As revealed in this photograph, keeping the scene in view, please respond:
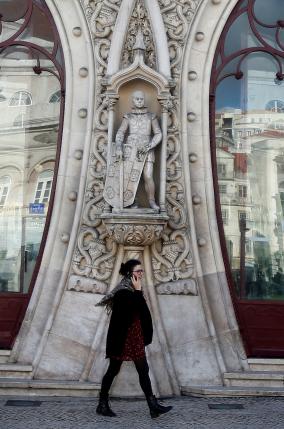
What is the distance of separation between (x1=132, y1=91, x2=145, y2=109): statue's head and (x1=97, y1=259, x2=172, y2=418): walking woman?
2418 mm

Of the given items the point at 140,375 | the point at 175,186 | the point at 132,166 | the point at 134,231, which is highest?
the point at 132,166

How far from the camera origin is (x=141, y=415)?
6.39 metres

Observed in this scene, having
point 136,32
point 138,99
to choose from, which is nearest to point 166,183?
point 138,99

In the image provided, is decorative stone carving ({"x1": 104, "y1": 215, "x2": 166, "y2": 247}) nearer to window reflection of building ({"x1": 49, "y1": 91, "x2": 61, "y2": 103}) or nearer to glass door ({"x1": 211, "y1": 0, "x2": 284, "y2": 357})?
glass door ({"x1": 211, "y1": 0, "x2": 284, "y2": 357})

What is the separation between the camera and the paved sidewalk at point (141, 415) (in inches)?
235

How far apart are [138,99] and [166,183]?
1088 millimetres

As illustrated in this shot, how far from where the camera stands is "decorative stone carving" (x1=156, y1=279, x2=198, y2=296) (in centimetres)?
762

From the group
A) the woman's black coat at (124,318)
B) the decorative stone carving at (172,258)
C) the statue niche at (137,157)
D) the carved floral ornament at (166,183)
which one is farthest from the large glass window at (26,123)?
the woman's black coat at (124,318)

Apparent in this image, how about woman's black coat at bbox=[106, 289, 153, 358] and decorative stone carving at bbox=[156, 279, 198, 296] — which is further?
decorative stone carving at bbox=[156, 279, 198, 296]

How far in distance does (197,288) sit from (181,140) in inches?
73.7

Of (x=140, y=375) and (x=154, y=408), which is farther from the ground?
(x=140, y=375)

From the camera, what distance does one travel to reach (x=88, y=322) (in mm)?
7484

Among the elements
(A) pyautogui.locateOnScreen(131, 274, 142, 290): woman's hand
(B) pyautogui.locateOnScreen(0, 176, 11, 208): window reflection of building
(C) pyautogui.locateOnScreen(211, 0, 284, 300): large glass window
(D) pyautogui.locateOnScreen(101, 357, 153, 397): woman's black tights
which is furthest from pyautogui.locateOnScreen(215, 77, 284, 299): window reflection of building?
(B) pyautogui.locateOnScreen(0, 176, 11, 208): window reflection of building

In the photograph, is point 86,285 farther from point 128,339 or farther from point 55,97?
point 55,97
